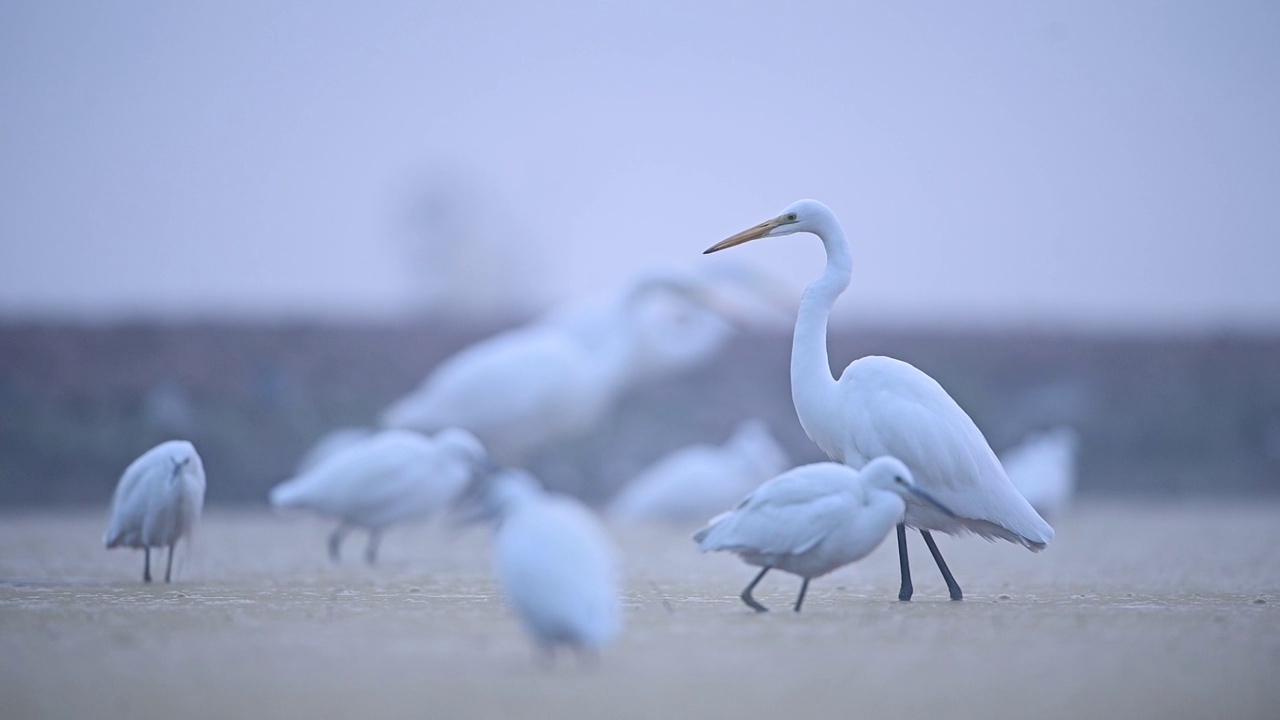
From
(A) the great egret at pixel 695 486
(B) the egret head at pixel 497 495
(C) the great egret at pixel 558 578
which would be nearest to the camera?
(C) the great egret at pixel 558 578

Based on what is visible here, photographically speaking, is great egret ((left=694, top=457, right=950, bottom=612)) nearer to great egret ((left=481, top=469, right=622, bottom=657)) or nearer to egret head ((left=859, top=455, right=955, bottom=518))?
egret head ((left=859, top=455, right=955, bottom=518))

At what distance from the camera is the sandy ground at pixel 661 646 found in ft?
14.5

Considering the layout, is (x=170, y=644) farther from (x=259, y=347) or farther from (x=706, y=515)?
(x=259, y=347)

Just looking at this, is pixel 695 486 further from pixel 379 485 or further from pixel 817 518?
pixel 817 518

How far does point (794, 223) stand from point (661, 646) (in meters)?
3.62

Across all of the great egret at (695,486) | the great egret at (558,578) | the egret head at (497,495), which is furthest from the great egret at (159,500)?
the great egret at (695,486)

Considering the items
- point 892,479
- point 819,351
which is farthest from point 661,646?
point 819,351

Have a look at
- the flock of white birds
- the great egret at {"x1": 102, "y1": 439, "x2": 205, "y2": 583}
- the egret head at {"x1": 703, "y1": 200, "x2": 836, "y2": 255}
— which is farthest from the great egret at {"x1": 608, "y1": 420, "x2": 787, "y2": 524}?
the great egret at {"x1": 102, "y1": 439, "x2": 205, "y2": 583}

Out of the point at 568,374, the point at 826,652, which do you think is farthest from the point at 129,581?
the point at 568,374

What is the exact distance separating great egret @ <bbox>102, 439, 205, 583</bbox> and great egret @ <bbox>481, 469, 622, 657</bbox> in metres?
3.39

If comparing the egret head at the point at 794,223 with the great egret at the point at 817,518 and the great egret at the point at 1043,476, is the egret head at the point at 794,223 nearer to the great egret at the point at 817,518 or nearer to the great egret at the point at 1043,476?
the great egret at the point at 817,518

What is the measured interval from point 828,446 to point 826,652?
2566 millimetres

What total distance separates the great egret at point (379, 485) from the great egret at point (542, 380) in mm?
3274

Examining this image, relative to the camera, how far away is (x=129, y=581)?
832cm
